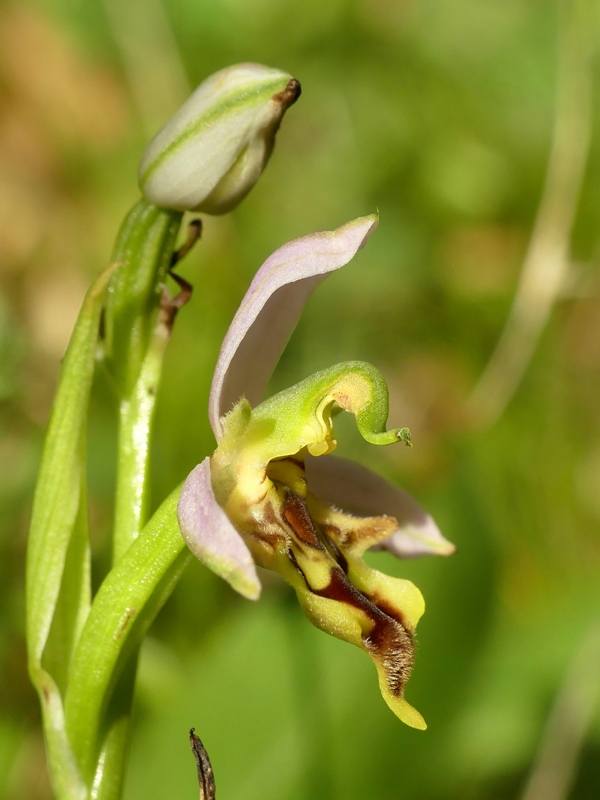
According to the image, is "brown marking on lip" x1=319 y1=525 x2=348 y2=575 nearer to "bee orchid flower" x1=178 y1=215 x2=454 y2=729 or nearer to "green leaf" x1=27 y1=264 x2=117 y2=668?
"bee orchid flower" x1=178 y1=215 x2=454 y2=729

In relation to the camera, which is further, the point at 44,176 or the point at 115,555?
the point at 44,176

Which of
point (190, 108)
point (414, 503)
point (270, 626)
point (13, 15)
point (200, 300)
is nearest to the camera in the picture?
point (190, 108)

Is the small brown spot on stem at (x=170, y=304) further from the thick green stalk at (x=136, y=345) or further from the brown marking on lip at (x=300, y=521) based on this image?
the brown marking on lip at (x=300, y=521)

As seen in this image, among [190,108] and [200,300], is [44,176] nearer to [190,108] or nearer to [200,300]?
[200,300]

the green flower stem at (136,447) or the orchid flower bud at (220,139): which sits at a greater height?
the orchid flower bud at (220,139)

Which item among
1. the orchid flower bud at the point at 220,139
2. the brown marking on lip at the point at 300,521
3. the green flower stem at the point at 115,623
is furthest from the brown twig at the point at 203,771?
the orchid flower bud at the point at 220,139

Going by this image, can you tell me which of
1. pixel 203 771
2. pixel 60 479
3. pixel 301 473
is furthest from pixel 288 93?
pixel 203 771

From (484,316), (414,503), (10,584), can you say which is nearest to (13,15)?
(484,316)
